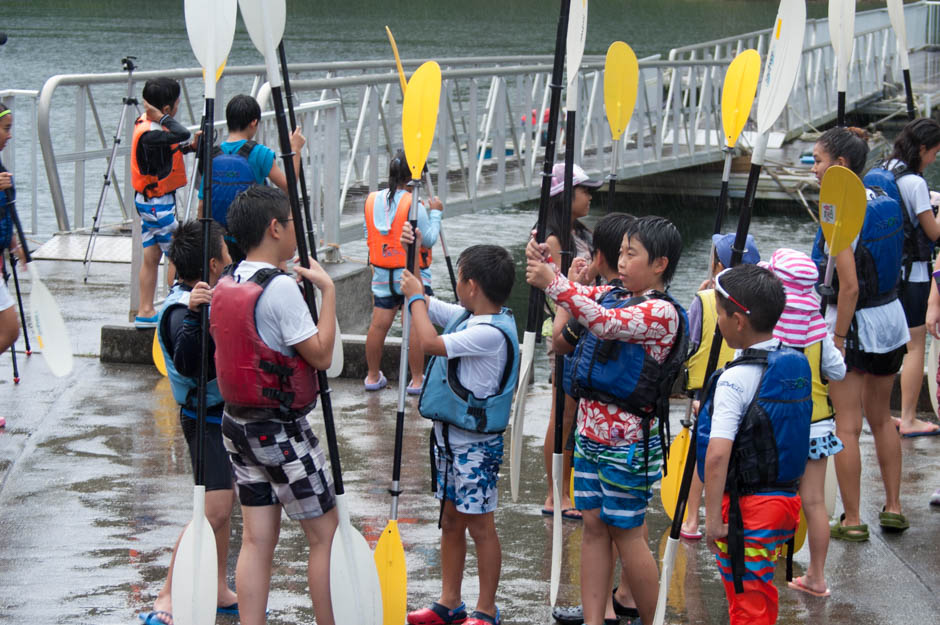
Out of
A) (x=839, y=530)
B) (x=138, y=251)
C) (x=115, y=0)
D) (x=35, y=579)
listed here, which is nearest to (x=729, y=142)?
(x=839, y=530)

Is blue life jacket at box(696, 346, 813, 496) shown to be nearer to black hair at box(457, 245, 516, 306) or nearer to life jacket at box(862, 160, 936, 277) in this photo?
black hair at box(457, 245, 516, 306)

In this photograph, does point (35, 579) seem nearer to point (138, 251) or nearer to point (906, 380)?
point (138, 251)

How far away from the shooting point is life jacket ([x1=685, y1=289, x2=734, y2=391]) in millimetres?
4527

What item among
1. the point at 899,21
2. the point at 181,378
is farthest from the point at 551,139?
the point at 899,21

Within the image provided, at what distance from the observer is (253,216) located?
3.53 meters

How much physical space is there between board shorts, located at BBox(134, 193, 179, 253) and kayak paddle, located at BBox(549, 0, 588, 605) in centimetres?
341

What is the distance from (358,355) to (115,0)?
186ft

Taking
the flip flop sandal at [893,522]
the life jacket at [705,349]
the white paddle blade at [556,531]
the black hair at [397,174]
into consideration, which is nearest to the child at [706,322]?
the life jacket at [705,349]

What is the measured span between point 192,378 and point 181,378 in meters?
0.06

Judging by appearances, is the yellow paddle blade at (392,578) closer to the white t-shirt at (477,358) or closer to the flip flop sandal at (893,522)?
the white t-shirt at (477,358)

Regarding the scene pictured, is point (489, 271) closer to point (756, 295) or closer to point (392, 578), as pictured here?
point (756, 295)

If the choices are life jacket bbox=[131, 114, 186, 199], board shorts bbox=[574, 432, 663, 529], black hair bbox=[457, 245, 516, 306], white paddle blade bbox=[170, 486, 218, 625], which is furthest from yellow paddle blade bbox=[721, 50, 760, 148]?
life jacket bbox=[131, 114, 186, 199]

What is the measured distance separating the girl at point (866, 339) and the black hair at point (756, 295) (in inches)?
45.3

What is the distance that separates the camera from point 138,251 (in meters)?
7.22
